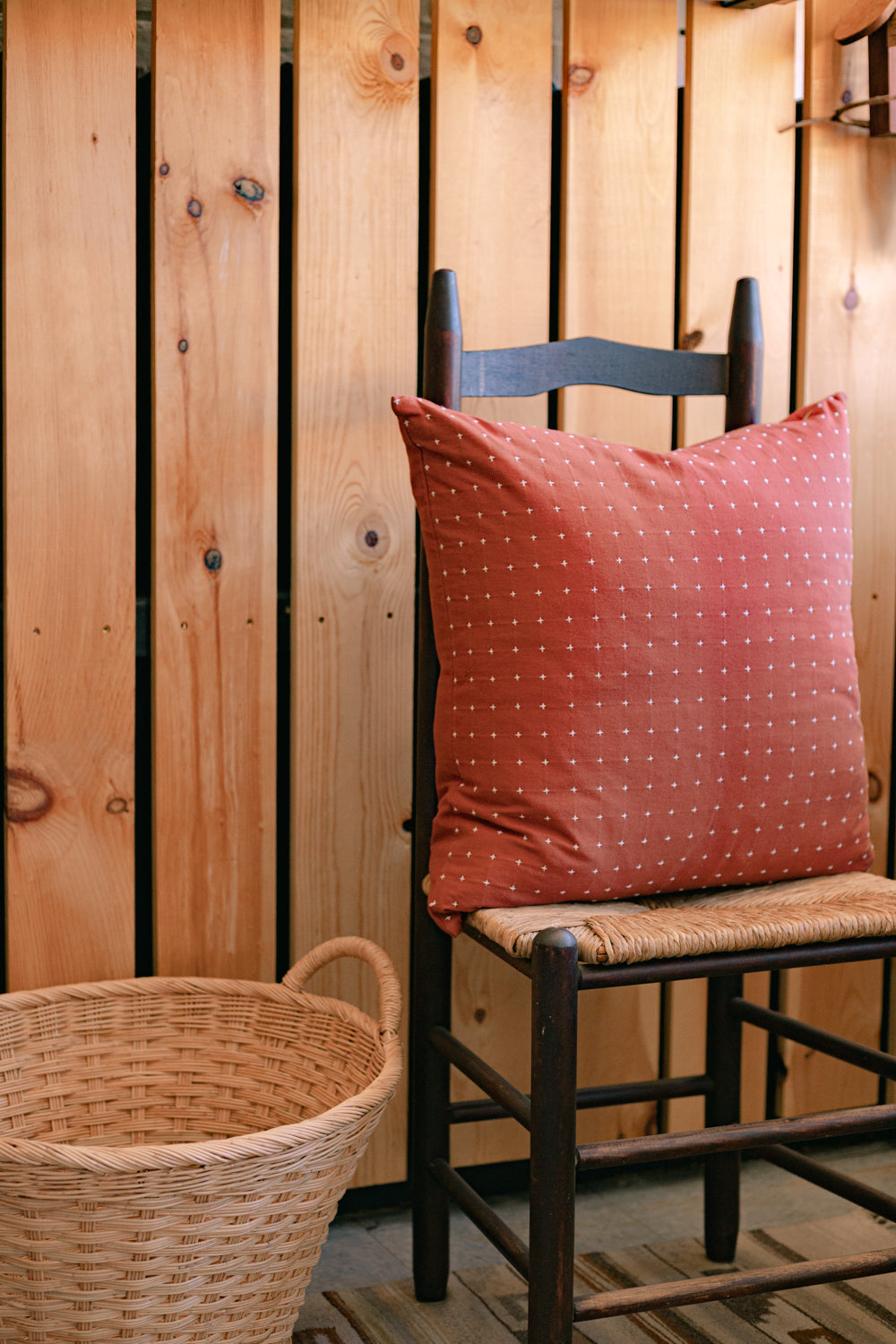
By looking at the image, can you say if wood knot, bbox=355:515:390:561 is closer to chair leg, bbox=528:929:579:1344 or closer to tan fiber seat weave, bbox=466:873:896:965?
tan fiber seat weave, bbox=466:873:896:965

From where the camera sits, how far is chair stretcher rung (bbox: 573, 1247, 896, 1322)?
868 mm

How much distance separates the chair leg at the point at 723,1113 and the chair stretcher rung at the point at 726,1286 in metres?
0.31

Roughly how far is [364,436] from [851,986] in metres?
0.95

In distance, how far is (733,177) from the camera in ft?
4.49

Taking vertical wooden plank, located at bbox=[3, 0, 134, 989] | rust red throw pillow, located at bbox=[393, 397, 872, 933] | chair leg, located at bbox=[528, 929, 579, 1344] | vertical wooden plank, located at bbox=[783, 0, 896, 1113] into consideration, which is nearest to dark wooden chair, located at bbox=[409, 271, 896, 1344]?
chair leg, located at bbox=[528, 929, 579, 1344]

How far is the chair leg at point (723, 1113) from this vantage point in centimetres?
125

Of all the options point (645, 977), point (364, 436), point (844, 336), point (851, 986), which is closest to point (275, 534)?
point (364, 436)

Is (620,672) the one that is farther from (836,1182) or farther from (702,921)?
(836,1182)

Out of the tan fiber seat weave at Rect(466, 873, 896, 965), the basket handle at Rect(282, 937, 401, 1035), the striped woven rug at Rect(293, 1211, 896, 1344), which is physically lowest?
the striped woven rug at Rect(293, 1211, 896, 1344)

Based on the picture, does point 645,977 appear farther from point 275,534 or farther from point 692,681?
point 275,534

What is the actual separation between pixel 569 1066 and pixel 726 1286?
0.81 feet

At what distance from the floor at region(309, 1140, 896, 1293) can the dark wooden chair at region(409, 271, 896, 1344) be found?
90 mm

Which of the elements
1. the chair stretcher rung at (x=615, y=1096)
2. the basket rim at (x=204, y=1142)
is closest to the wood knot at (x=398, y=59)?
the basket rim at (x=204, y=1142)

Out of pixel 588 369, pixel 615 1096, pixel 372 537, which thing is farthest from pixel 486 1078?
pixel 588 369
